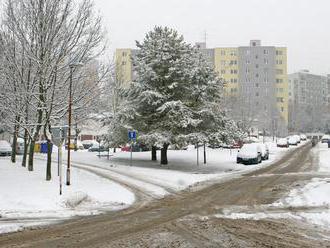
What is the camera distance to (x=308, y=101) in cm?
17150

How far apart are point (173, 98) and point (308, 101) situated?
147947 millimetres

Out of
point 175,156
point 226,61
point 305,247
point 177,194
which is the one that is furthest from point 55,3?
point 226,61

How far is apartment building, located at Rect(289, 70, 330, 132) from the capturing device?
142 meters

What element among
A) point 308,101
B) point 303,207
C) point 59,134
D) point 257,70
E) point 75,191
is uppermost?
point 257,70

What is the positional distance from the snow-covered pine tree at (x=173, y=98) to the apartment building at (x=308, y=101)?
4354 inches

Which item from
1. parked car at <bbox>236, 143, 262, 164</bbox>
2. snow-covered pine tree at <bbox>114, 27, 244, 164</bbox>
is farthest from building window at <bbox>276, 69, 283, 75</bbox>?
snow-covered pine tree at <bbox>114, 27, 244, 164</bbox>

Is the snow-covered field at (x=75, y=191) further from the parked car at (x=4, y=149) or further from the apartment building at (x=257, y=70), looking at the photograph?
the apartment building at (x=257, y=70)

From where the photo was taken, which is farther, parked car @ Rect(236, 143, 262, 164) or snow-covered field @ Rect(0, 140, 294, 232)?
parked car @ Rect(236, 143, 262, 164)

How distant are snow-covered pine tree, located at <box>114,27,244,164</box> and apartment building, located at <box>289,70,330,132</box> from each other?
111 m

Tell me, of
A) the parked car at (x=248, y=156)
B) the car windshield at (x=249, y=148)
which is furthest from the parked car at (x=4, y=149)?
the car windshield at (x=249, y=148)

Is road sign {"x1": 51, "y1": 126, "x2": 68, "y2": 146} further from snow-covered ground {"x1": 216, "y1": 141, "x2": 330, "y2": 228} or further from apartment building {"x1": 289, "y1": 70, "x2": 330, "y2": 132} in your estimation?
apartment building {"x1": 289, "y1": 70, "x2": 330, "y2": 132}

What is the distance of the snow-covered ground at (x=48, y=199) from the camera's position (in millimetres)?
13648

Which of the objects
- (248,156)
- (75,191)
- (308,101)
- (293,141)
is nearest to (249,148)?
(248,156)

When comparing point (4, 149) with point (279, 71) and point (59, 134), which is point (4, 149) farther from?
point (279, 71)
